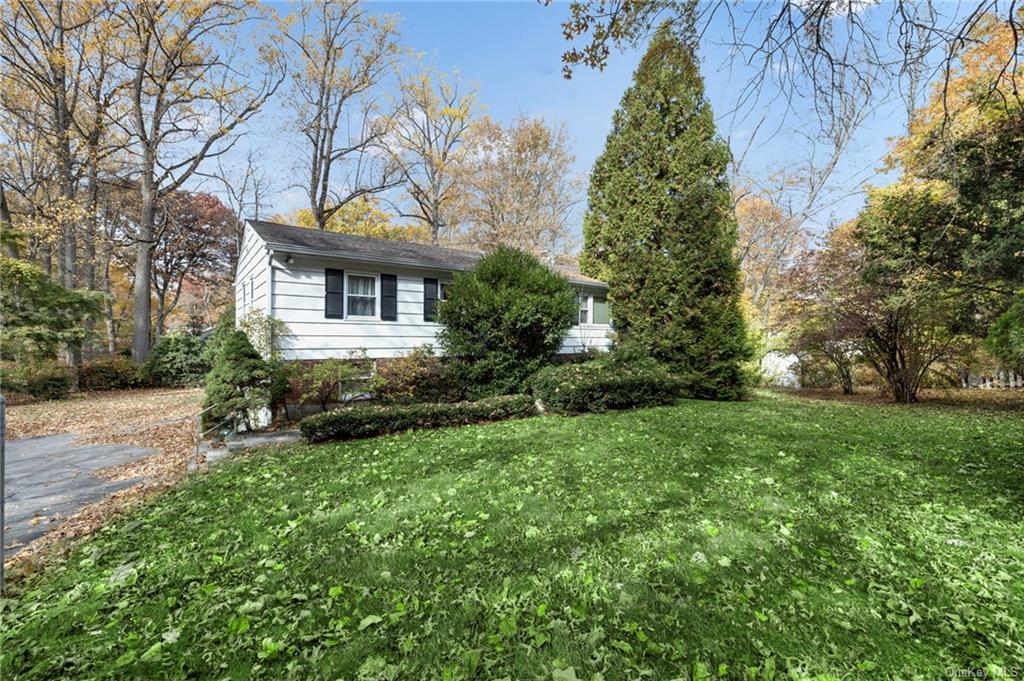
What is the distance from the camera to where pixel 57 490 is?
15.0 feet

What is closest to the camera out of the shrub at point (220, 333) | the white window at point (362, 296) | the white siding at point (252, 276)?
the white siding at point (252, 276)

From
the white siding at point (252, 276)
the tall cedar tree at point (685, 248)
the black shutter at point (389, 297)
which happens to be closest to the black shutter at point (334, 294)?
the black shutter at point (389, 297)

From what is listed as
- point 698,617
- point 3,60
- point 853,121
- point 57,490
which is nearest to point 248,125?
point 3,60

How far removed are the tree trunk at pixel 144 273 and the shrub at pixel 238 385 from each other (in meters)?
11.6

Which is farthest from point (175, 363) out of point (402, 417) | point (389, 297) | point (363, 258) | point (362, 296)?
point (402, 417)

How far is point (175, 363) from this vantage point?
14836mm

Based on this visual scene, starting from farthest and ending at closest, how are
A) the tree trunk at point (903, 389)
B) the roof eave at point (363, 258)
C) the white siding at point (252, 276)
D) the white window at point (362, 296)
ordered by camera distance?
the tree trunk at point (903, 389) < the white window at point (362, 296) < the white siding at point (252, 276) < the roof eave at point (363, 258)

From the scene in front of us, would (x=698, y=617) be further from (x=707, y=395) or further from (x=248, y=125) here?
(x=248, y=125)

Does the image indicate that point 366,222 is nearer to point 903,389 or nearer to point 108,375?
point 108,375

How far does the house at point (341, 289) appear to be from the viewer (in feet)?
29.3

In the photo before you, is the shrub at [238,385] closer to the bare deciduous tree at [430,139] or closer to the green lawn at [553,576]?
the green lawn at [553,576]

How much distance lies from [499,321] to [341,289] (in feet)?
12.6

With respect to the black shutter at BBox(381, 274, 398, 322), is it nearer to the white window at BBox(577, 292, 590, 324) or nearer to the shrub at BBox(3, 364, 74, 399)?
the white window at BBox(577, 292, 590, 324)

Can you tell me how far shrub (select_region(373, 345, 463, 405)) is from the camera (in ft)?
29.8
